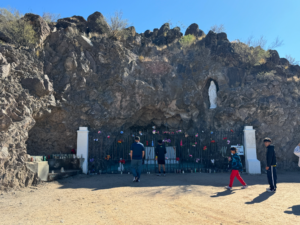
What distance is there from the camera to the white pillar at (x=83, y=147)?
9242 mm

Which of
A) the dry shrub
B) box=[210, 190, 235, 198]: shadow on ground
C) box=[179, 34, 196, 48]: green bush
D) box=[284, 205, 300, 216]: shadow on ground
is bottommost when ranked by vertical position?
box=[210, 190, 235, 198]: shadow on ground

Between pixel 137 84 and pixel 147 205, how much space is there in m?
8.96

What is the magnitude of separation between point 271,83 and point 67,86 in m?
12.2

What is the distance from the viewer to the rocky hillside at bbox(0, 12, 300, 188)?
34.6 ft

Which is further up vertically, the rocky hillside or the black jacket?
the rocky hillside

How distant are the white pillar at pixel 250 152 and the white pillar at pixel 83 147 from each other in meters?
7.69

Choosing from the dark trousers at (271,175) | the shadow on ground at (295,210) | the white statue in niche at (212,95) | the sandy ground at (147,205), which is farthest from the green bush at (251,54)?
the shadow on ground at (295,210)

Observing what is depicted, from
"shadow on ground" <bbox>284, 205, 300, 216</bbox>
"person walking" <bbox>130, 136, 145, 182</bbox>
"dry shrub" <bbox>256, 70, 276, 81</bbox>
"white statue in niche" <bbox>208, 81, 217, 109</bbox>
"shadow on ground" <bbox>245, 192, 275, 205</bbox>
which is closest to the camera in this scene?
"shadow on ground" <bbox>284, 205, 300, 216</bbox>

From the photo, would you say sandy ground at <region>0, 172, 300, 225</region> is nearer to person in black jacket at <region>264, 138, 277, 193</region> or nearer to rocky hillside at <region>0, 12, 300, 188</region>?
person in black jacket at <region>264, 138, 277, 193</region>

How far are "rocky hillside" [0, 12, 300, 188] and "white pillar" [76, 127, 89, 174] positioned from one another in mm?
1777

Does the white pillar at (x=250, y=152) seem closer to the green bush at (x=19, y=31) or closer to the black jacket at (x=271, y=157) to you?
the black jacket at (x=271, y=157)

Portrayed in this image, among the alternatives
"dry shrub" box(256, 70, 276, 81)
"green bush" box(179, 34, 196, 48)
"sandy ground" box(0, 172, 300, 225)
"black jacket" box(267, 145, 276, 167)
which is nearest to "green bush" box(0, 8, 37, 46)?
"sandy ground" box(0, 172, 300, 225)

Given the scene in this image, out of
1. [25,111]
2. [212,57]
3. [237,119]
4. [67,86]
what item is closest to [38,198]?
[25,111]

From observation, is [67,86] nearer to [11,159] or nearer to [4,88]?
[4,88]
